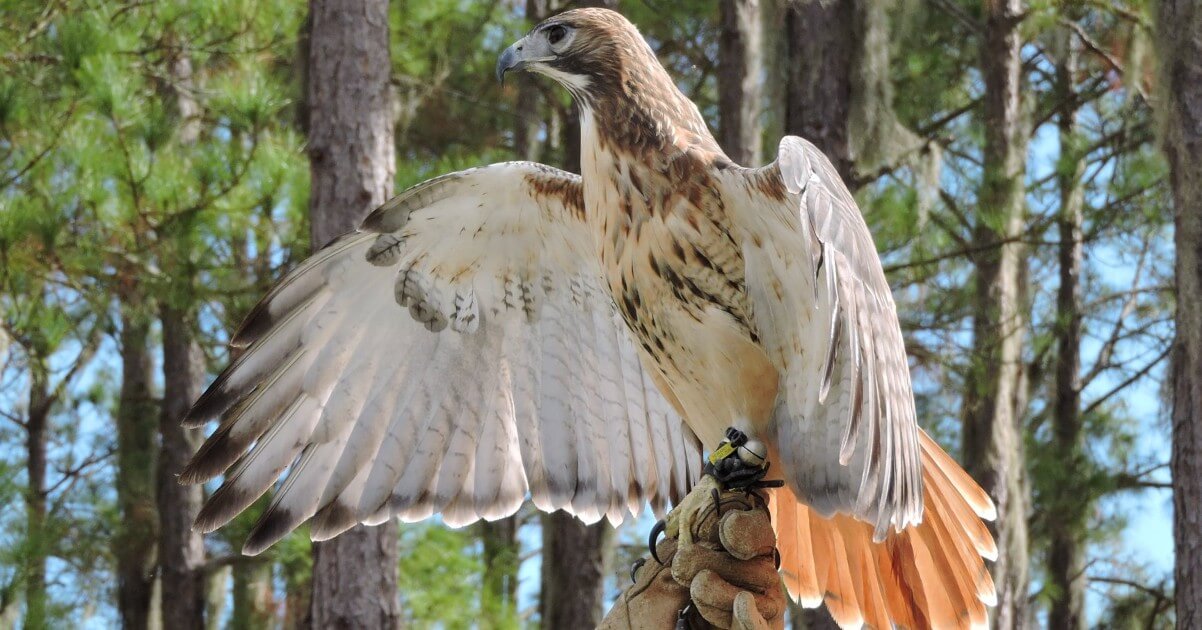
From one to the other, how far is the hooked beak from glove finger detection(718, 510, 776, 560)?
4.42 feet

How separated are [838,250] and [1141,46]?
613cm

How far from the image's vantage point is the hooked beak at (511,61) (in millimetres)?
3836

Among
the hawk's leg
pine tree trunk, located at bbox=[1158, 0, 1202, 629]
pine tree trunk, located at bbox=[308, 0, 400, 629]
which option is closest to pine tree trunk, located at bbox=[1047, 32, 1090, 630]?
pine tree trunk, located at bbox=[1158, 0, 1202, 629]

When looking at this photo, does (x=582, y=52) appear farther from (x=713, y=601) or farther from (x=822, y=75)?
(x=822, y=75)

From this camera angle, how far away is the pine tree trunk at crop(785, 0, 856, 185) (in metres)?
7.96

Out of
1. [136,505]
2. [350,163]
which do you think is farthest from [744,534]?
[136,505]

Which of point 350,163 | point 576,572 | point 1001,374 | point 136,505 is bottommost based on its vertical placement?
Result: point 576,572

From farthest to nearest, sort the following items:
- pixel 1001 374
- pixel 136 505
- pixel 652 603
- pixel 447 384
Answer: pixel 136 505, pixel 1001 374, pixel 447 384, pixel 652 603

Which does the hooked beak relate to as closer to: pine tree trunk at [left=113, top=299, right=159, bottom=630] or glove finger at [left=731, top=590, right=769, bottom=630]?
glove finger at [left=731, top=590, right=769, bottom=630]

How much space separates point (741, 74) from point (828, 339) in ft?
19.2

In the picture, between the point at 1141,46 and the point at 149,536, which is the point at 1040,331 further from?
the point at 149,536

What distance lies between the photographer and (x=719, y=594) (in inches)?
130

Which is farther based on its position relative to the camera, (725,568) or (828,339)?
(725,568)

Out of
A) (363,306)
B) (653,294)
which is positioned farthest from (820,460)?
(363,306)
